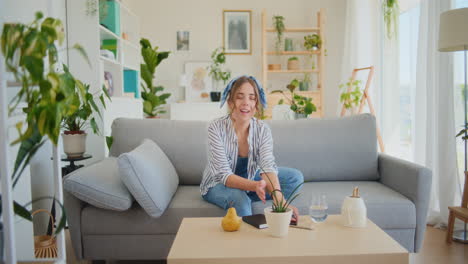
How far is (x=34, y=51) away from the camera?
2.80 feet

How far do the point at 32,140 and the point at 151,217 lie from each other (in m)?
1.13

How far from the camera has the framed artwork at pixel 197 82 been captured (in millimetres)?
5801

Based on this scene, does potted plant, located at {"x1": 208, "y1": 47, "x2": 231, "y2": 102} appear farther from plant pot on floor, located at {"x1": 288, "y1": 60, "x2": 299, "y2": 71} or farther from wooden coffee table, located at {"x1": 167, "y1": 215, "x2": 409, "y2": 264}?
wooden coffee table, located at {"x1": 167, "y1": 215, "x2": 409, "y2": 264}

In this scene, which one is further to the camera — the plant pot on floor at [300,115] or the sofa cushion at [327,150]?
the plant pot on floor at [300,115]

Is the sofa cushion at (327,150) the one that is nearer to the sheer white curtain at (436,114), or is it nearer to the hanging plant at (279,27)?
the sheer white curtain at (436,114)

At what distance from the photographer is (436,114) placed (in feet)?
9.34

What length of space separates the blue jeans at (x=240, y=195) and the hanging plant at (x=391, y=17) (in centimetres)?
261

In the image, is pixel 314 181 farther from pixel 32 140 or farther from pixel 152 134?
pixel 32 140

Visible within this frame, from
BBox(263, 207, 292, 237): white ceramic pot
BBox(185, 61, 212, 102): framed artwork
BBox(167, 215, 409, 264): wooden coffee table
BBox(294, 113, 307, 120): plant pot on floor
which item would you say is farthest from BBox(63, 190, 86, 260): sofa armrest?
BBox(185, 61, 212, 102): framed artwork

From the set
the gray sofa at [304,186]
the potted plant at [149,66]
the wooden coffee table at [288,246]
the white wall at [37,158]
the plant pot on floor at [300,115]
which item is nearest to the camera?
the wooden coffee table at [288,246]

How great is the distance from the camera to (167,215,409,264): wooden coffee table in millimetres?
1206

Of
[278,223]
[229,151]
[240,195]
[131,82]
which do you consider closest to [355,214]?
[278,223]

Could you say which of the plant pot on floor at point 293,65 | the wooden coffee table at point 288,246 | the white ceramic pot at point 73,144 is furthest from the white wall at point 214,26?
the wooden coffee table at point 288,246

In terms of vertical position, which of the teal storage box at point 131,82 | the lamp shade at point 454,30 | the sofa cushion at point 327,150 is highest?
the lamp shade at point 454,30
